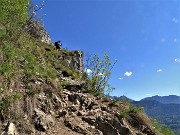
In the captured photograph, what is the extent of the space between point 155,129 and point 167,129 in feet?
15.2

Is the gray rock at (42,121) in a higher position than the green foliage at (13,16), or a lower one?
lower

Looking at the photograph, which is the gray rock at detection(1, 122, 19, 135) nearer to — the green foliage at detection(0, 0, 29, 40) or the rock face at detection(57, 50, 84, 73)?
the green foliage at detection(0, 0, 29, 40)

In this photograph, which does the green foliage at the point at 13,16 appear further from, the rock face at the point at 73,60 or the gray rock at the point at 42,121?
the rock face at the point at 73,60

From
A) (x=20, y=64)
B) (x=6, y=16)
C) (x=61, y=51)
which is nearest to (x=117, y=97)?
(x=20, y=64)

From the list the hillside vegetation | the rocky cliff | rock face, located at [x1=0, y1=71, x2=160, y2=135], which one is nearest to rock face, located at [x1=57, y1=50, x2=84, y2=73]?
the hillside vegetation

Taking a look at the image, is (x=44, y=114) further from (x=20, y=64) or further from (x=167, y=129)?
(x=167, y=129)


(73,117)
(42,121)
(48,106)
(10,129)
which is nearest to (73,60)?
(73,117)

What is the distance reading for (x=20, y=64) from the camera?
21.2 metres

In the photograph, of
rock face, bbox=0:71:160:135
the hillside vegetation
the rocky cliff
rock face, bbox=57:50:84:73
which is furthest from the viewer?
rock face, bbox=57:50:84:73

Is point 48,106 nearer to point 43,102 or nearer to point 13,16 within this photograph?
point 43,102

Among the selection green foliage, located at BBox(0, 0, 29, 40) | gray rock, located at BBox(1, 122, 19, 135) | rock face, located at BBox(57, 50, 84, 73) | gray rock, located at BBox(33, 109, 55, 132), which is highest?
rock face, located at BBox(57, 50, 84, 73)

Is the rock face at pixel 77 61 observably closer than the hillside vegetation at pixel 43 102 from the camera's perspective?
No

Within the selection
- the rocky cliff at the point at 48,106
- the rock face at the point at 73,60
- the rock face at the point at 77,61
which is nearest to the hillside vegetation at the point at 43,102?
the rocky cliff at the point at 48,106

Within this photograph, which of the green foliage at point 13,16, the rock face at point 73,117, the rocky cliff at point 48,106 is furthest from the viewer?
the green foliage at point 13,16
